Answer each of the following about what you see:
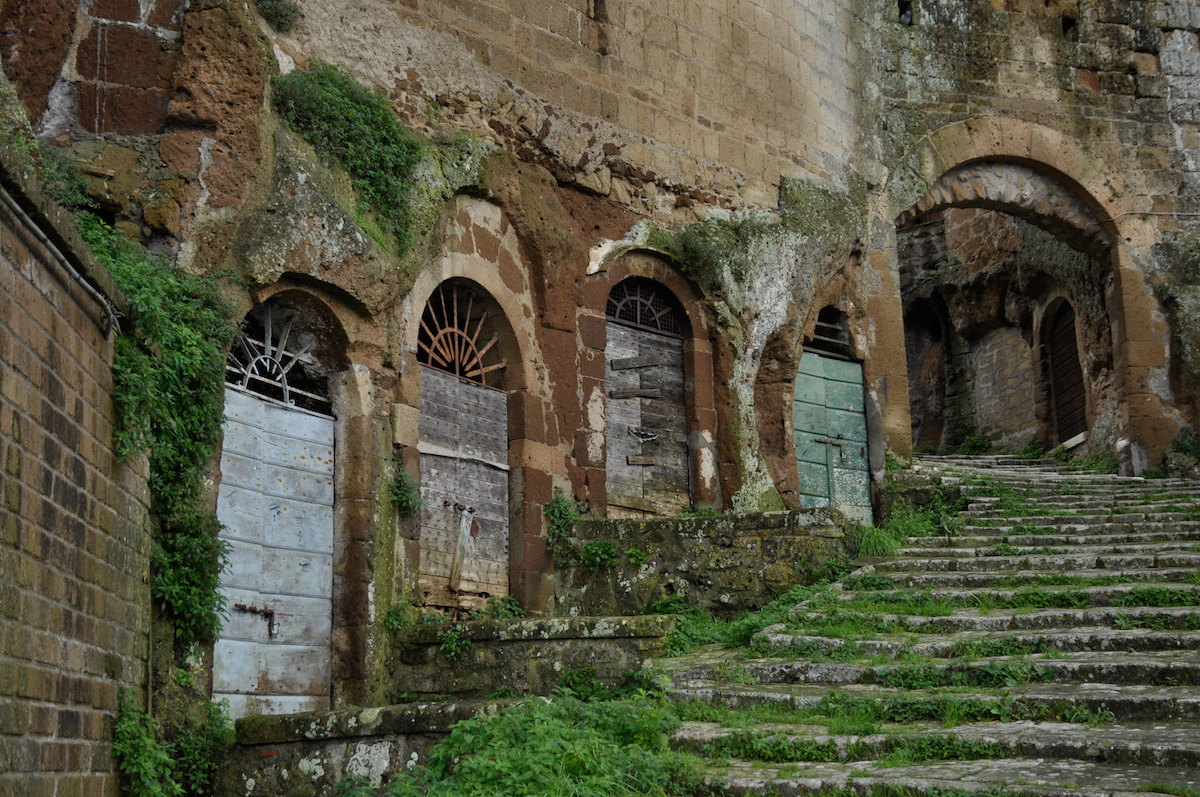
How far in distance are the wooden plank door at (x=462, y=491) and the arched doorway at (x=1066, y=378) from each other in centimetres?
985

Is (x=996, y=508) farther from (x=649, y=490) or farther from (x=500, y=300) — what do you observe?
(x=500, y=300)

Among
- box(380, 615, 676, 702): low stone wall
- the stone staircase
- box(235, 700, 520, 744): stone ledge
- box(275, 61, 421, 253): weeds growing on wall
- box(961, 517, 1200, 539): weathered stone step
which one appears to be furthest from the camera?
box(961, 517, 1200, 539): weathered stone step

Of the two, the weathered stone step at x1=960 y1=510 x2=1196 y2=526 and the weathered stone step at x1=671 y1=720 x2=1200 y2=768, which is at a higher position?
the weathered stone step at x1=960 y1=510 x2=1196 y2=526

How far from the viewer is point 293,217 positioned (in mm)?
8328

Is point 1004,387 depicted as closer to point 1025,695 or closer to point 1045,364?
point 1045,364

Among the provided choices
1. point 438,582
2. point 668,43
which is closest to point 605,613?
point 438,582

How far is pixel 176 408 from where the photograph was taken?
23.4ft

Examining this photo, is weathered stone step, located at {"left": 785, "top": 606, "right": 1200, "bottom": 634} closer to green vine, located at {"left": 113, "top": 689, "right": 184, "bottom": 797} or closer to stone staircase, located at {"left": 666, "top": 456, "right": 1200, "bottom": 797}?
stone staircase, located at {"left": 666, "top": 456, "right": 1200, "bottom": 797}

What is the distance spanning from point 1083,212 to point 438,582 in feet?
34.2

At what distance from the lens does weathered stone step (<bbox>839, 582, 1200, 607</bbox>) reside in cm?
762

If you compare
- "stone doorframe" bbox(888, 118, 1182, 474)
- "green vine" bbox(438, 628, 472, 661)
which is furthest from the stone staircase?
"stone doorframe" bbox(888, 118, 1182, 474)

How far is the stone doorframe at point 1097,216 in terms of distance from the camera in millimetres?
14742

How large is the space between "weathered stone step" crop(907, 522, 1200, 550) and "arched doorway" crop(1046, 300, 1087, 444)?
6595mm

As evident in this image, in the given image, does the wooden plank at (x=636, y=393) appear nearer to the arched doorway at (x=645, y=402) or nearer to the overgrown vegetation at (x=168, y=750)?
the arched doorway at (x=645, y=402)
